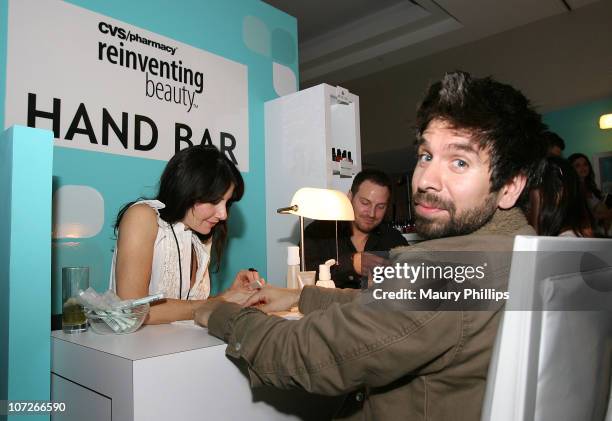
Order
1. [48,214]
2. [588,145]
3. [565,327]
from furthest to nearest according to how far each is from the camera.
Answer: [588,145], [48,214], [565,327]

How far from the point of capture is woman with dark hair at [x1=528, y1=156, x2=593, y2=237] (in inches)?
79.5

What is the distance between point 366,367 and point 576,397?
328 mm

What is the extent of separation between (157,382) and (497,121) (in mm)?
969

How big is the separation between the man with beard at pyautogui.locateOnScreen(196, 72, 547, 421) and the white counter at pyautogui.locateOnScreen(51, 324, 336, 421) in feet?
0.38

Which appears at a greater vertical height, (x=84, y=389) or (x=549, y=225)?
(x=549, y=225)

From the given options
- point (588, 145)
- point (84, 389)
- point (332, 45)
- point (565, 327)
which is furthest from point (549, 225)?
point (332, 45)

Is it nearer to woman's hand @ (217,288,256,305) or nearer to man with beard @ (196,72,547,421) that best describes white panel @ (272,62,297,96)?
woman's hand @ (217,288,256,305)

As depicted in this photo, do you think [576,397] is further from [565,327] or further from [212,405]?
[212,405]

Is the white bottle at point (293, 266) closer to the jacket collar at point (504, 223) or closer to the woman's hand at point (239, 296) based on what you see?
the woman's hand at point (239, 296)

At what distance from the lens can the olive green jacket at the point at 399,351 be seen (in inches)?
30.6

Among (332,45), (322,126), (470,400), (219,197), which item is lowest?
(470,400)

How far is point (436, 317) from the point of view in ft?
2.52

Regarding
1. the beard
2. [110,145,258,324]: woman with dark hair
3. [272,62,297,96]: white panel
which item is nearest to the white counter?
[110,145,258,324]: woman with dark hair

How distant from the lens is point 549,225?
2025 millimetres
